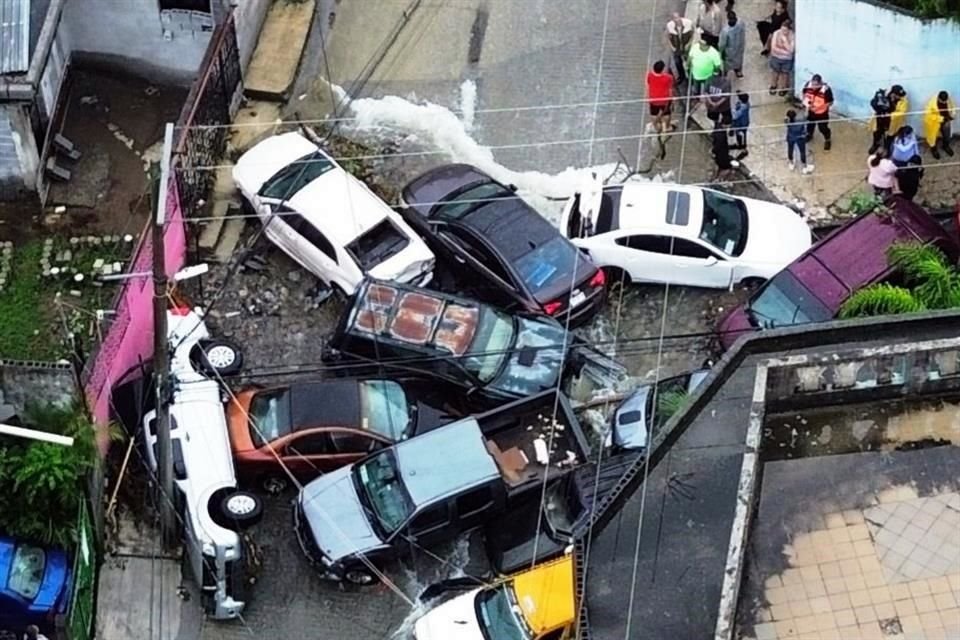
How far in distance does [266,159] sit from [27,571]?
6919 mm

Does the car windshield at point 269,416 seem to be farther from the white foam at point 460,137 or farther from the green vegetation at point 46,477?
the white foam at point 460,137

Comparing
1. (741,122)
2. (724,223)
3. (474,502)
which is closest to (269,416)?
(474,502)

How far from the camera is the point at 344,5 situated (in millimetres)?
27922

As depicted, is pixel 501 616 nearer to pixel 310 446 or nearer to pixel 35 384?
pixel 310 446

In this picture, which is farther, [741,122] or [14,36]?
[741,122]

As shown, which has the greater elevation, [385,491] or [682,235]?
[682,235]

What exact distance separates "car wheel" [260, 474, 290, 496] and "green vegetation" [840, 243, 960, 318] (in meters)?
7.33

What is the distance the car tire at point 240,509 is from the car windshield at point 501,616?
302cm

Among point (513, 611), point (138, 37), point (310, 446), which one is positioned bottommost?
point (513, 611)

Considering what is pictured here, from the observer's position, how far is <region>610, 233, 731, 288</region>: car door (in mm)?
23500

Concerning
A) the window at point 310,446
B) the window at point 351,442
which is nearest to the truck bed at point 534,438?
the window at point 351,442

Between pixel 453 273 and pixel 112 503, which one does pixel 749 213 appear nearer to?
pixel 453 273

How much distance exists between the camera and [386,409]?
22094mm

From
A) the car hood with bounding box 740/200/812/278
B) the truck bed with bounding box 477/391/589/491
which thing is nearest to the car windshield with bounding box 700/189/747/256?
the car hood with bounding box 740/200/812/278
